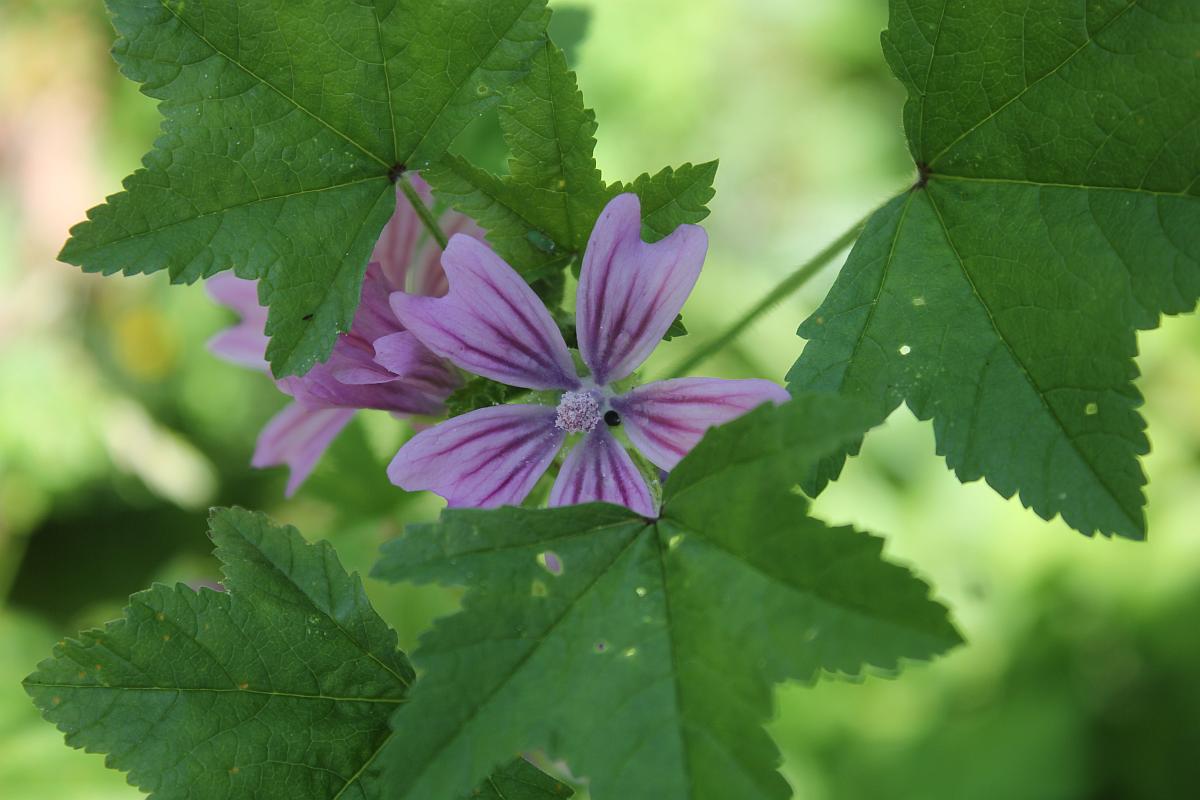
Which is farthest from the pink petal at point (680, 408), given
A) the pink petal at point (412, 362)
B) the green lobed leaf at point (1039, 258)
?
the pink petal at point (412, 362)

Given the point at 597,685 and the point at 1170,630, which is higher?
the point at 1170,630

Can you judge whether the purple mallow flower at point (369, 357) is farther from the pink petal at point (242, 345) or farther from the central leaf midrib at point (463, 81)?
the central leaf midrib at point (463, 81)

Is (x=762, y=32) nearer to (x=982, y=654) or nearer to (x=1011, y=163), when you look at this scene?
(x=982, y=654)

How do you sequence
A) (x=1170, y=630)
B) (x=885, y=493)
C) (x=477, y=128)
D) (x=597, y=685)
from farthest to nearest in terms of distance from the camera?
(x=885, y=493) → (x=1170, y=630) → (x=477, y=128) → (x=597, y=685)

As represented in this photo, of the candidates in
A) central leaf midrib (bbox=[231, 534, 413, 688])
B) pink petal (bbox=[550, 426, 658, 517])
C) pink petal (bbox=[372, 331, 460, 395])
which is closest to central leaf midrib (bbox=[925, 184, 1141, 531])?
pink petal (bbox=[550, 426, 658, 517])

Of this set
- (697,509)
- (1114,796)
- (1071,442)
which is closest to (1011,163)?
(1071,442)
